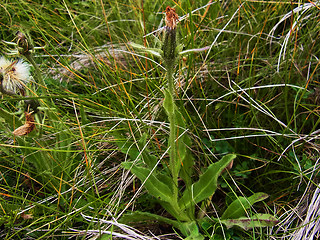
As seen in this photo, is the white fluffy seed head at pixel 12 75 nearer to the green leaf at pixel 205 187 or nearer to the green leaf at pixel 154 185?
the green leaf at pixel 154 185

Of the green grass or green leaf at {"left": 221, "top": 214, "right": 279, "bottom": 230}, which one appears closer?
green leaf at {"left": 221, "top": 214, "right": 279, "bottom": 230}

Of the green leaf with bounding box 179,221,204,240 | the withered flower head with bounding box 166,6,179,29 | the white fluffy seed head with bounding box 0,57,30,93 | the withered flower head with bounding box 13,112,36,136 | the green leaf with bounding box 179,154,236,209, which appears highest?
the withered flower head with bounding box 166,6,179,29

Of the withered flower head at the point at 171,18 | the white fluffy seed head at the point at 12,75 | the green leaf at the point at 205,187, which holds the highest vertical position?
the withered flower head at the point at 171,18

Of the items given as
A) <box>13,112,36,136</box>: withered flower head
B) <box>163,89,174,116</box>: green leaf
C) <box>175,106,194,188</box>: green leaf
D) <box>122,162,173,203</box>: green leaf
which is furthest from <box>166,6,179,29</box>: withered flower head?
<box>13,112,36,136</box>: withered flower head

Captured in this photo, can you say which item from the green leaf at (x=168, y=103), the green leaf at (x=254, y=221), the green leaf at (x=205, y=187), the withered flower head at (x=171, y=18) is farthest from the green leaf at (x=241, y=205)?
the withered flower head at (x=171, y=18)

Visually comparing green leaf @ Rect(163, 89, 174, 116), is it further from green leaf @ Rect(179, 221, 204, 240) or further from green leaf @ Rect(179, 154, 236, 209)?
green leaf @ Rect(179, 221, 204, 240)

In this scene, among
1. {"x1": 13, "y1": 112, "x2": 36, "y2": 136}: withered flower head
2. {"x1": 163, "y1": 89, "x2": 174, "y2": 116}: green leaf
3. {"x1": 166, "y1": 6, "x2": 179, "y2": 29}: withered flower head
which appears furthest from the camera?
{"x1": 13, "y1": 112, "x2": 36, "y2": 136}: withered flower head

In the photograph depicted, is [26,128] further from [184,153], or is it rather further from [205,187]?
[205,187]
